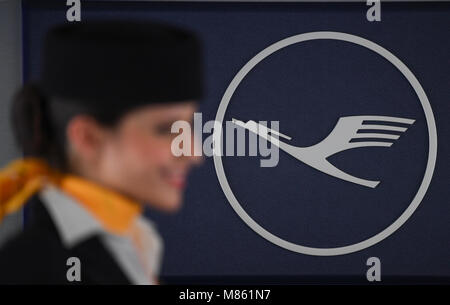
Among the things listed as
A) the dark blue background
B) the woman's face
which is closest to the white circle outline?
the dark blue background

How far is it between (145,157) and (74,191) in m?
0.10

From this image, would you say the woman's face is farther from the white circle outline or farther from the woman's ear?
the white circle outline

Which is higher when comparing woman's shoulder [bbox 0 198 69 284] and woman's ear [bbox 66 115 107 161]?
woman's ear [bbox 66 115 107 161]

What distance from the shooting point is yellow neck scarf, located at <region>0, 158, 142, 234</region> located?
2.79 ft

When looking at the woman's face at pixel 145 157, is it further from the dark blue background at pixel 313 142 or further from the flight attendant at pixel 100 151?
the dark blue background at pixel 313 142

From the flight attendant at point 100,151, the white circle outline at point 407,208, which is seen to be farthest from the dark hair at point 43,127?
the white circle outline at point 407,208

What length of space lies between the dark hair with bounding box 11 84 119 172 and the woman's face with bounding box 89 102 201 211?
26 mm

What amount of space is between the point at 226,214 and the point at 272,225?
0.16 meters

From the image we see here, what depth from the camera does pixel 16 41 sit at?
7.42ft

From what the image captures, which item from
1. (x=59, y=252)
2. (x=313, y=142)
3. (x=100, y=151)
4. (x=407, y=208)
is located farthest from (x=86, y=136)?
(x=407, y=208)

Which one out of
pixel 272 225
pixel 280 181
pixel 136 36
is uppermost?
pixel 136 36

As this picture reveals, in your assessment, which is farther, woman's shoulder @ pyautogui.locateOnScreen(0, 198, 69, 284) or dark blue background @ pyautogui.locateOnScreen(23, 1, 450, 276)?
dark blue background @ pyautogui.locateOnScreen(23, 1, 450, 276)
